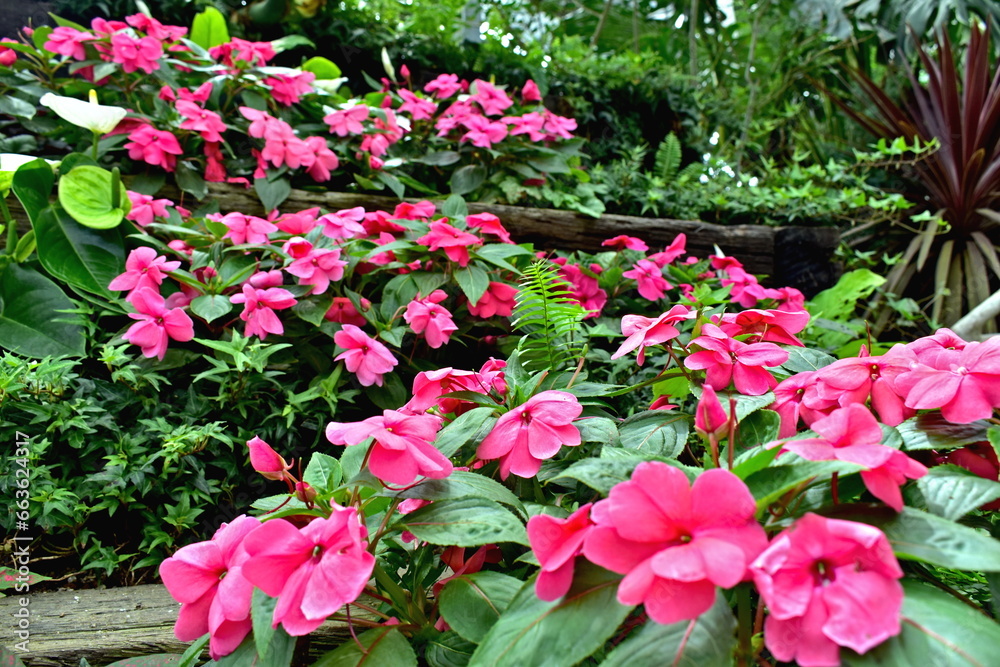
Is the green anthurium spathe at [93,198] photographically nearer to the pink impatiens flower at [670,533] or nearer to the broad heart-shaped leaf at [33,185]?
the broad heart-shaped leaf at [33,185]

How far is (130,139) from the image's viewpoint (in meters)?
2.27

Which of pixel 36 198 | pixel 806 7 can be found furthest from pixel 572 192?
pixel 806 7

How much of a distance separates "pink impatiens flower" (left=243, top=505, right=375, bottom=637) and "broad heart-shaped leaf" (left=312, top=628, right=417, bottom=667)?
0.38ft

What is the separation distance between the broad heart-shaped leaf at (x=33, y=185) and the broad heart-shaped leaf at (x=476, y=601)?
1.73 m

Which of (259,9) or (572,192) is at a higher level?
(259,9)

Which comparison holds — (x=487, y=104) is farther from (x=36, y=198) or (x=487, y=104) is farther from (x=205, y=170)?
(x=36, y=198)

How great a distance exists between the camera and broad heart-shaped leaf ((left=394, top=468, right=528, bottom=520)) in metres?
0.77

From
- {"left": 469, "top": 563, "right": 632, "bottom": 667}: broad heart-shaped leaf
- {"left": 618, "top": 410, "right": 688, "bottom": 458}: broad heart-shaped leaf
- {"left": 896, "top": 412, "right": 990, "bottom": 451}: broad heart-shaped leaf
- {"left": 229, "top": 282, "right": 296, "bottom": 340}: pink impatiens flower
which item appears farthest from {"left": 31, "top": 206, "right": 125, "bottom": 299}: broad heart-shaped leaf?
{"left": 896, "top": 412, "right": 990, "bottom": 451}: broad heart-shaped leaf

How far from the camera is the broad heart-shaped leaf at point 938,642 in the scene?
16.8 inches

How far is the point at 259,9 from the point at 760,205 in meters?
2.77

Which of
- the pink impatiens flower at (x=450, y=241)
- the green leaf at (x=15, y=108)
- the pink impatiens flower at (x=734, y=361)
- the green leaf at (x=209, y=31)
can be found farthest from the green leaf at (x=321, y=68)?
the pink impatiens flower at (x=734, y=361)

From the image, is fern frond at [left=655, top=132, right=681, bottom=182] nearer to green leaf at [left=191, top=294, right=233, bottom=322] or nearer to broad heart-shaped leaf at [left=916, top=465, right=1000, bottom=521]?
green leaf at [left=191, top=294, right=233, bottom=322]

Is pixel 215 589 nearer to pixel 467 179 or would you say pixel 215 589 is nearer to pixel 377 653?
pixel 377 653

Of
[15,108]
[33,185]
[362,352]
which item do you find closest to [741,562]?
[362,352]
